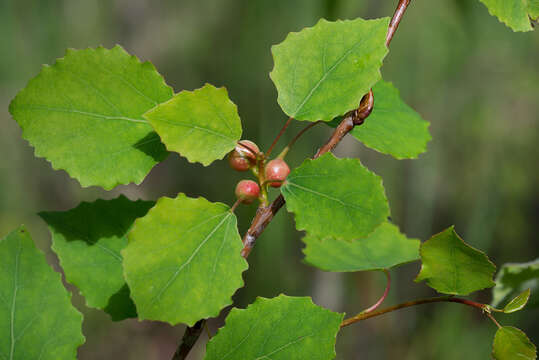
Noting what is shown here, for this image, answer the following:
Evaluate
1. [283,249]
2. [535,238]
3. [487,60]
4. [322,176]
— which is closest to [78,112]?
[322,176]

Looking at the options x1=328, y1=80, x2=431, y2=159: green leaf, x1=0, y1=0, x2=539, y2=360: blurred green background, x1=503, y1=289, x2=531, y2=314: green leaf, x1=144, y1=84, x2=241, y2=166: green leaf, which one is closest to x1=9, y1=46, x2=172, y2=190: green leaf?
x1=144, y1=84, x2=241, y2=166: green leaf

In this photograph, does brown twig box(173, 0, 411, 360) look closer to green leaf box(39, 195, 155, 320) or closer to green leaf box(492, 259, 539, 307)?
green leaf box(39, 195, 155, 320)

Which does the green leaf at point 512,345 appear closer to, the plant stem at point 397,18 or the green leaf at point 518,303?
the green leaf at point 518,303

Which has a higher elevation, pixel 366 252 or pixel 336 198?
pixel 336 198

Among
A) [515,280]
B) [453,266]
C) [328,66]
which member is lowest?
[515,280]

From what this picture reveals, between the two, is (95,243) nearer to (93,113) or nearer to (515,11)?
(93,113)

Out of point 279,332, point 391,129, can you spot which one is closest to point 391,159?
point 391,129

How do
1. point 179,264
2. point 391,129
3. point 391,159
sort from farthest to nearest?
point 391,159 < point 391,129 < point 179,264

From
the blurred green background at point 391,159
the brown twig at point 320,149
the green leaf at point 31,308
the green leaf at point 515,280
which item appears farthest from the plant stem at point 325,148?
the blurred green background at point 391,159
